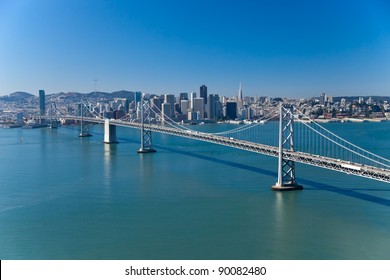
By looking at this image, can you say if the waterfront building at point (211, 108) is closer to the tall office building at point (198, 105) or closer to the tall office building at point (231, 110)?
the tall office building at point (198, 105)

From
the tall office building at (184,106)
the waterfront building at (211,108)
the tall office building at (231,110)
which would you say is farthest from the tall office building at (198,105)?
the tall office building at (231,110)

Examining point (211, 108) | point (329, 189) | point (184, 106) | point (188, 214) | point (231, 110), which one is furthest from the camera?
point (184, 106)

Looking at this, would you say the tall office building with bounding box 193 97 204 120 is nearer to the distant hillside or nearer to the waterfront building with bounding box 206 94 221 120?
the waterfront building with bounding box 206 94 221 120

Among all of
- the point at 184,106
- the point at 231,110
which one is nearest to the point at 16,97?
the point at 184,106

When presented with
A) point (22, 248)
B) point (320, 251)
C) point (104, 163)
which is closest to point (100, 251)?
point (22, 248)

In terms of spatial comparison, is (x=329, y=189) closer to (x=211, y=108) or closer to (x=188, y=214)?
(x=188, y=214)

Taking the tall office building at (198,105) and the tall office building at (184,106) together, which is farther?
the tall office building at (184,106)

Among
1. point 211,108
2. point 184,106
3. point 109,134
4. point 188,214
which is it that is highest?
point 184,106

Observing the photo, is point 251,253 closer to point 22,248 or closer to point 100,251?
point 100,251

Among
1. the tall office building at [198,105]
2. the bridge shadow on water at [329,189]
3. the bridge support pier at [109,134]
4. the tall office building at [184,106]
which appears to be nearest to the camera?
the bridge shadow on water at [329,189]
